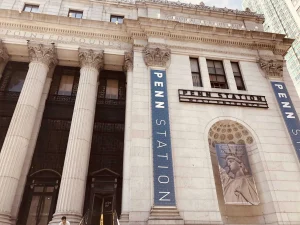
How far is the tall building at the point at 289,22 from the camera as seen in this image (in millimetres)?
67062

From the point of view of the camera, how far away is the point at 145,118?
1452 cm

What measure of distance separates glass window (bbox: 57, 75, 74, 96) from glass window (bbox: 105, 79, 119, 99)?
286cm

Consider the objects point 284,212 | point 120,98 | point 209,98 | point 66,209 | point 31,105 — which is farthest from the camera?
point 120,98

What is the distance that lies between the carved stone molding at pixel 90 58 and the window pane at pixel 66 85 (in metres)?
2.16

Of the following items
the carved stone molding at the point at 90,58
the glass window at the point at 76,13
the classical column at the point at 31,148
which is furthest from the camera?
the glass window at the point at 76,13

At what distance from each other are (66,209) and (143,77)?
9412mm

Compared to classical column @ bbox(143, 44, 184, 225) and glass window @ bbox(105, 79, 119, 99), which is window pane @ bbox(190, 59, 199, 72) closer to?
classical column @ bbox(143, 44, 184, 225)

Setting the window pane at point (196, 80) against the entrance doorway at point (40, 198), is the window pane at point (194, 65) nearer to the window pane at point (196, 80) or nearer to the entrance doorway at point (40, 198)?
the window pane at point (196, 80)

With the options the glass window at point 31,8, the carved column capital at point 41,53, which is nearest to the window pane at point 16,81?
the carved column capital at point 41,53

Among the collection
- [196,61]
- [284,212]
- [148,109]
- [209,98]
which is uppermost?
[196,61]

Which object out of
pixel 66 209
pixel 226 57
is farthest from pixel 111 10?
pixel 66 209

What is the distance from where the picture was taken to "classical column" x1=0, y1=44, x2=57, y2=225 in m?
12.0

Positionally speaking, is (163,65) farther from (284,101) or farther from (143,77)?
(284,101)

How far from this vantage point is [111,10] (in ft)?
67.9
